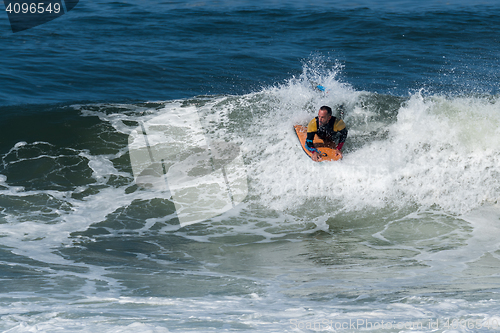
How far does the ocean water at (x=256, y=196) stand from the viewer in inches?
153

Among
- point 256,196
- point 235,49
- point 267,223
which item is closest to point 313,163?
point 256,196

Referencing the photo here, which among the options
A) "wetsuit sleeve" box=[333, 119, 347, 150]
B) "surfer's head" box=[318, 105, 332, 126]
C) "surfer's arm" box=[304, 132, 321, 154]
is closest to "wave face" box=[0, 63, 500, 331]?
"surfer's arm" box=[304, 132, 321, 154]

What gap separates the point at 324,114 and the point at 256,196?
184cm

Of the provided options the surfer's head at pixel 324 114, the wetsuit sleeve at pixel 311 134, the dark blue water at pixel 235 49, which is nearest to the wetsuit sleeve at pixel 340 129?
the surfer's head at pixel 324 114

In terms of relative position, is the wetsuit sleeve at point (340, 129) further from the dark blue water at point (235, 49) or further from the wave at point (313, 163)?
the dark blue water at point (235, 49)

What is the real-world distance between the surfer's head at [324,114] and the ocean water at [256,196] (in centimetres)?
79

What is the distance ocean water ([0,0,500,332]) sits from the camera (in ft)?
12.8

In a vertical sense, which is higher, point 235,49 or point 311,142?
point 235,49

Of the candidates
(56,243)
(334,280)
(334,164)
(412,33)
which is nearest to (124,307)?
(334,280)

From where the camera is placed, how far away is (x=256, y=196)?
770 centimetres

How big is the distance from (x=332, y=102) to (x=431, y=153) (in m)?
2.55

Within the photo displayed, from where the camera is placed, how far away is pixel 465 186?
7.34 m

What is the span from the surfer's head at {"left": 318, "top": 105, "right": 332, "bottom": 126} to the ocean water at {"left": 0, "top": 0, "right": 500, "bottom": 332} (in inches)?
31.0

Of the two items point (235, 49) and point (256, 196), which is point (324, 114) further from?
point (235, 49)
